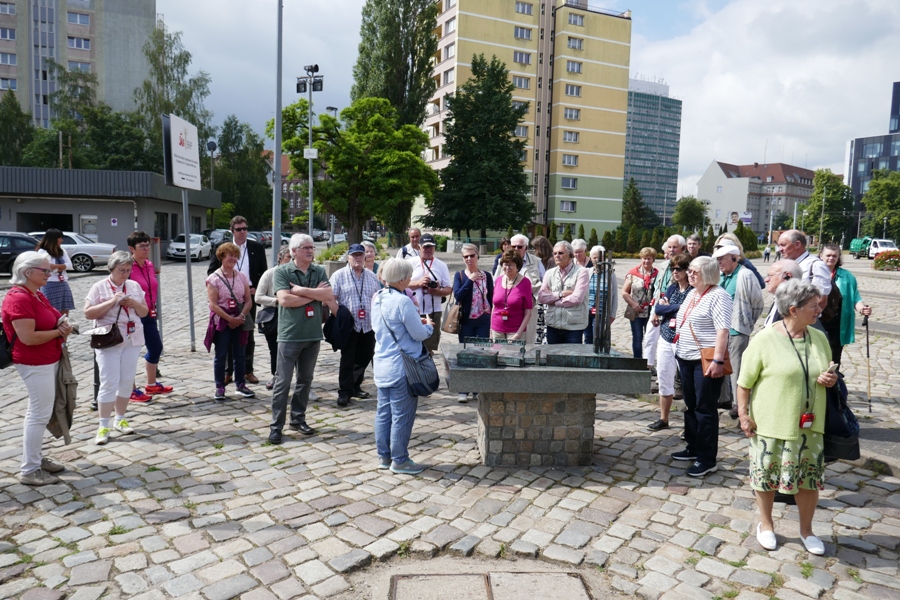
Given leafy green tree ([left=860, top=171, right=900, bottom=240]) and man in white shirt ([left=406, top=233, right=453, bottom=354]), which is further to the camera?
leafy green tree ([left=860, top=171, right=900, bottom=240])

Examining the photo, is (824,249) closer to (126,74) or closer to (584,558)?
(584,558)

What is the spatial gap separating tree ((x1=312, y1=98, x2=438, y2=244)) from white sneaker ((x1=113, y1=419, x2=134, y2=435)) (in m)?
28.4

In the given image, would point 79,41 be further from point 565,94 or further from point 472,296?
point 472,296

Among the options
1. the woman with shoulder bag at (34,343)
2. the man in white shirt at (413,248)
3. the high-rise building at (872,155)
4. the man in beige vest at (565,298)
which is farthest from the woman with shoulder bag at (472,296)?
the high-rise building at (872,155)

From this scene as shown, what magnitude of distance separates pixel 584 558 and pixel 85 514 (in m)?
3.42

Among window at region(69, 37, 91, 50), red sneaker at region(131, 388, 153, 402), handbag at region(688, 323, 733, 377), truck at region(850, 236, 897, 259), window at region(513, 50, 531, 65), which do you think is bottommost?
red sneaker at region(131, 388, 153, 402)

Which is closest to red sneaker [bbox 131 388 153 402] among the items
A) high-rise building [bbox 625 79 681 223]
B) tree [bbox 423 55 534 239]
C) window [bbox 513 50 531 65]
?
tree [bbox 423 55 534 239]

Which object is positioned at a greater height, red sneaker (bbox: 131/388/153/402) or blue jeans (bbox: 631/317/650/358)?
blue jeans (bbox: 631/317/650/358)

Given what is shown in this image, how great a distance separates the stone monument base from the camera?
543cm

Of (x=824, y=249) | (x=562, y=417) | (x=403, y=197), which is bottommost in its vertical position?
(x=562, y=417)

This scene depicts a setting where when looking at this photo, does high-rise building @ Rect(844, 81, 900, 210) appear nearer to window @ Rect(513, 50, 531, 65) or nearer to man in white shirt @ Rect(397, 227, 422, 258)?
window @ Rect(513, 50, 531, 65)

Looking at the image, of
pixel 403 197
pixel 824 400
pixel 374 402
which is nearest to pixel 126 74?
pixel 403 197

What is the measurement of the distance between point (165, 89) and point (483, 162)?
27039 millimetres

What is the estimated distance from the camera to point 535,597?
11.6 feet
